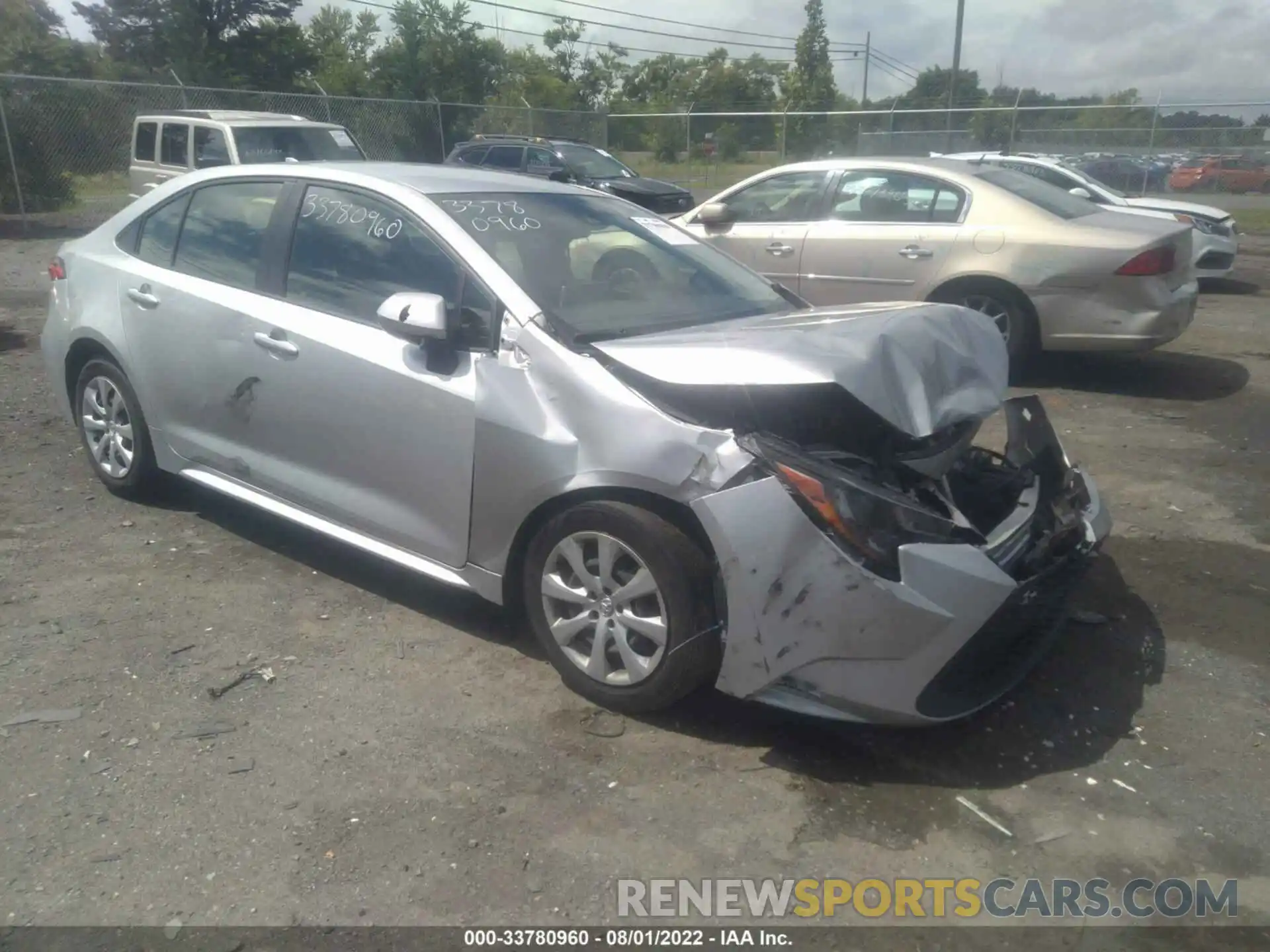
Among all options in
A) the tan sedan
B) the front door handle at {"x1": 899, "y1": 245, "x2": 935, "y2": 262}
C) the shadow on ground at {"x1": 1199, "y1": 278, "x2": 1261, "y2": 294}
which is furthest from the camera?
the shadow on ground at {"x1": 1199, "y1": 278, "x2": 1261, "y2": 294}

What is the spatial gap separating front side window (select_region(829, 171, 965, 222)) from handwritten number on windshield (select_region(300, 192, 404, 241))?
5.08 meters

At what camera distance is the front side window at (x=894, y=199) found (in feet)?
26.6

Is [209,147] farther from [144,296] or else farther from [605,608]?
[605,608]

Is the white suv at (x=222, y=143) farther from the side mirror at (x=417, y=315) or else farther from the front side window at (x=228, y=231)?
the side mirror at (x=417, y=315)

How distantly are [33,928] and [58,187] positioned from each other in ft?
63.1

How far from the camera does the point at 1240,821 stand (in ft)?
10.1

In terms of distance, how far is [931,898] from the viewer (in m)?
2.78

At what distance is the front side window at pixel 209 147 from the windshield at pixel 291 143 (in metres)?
0.25

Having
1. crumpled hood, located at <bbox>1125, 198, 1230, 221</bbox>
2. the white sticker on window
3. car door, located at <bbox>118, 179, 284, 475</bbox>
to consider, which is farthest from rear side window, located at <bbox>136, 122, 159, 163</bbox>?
crumpled hood, located at <bbox>1125, 198, 1230, 221</bbox>

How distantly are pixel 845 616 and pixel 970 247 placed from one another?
557 centimetres

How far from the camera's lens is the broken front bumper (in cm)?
303

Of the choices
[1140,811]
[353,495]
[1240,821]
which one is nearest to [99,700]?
[353,495]

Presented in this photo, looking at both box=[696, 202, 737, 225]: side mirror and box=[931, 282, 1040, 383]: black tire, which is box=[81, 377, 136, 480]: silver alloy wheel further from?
box=[931, 282, 1040, 383]: black tire

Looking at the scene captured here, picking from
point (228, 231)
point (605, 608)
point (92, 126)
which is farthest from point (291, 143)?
point (605, 608)
